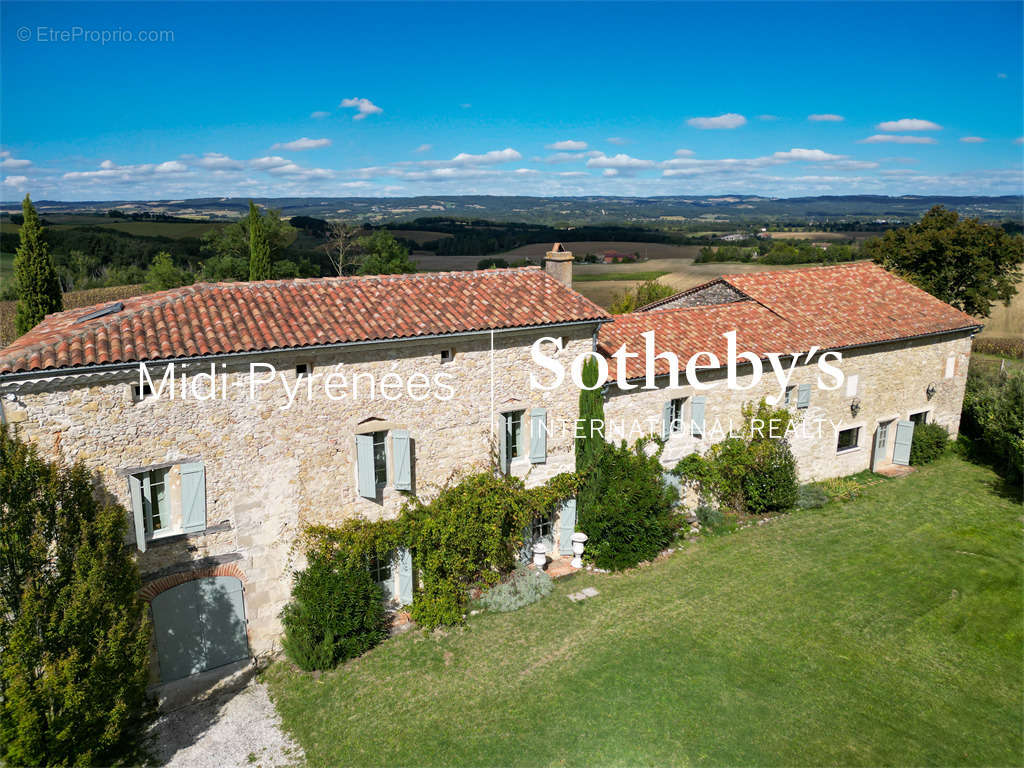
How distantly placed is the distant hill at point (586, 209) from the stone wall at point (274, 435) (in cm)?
6848

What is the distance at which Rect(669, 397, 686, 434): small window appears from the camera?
1817 cm

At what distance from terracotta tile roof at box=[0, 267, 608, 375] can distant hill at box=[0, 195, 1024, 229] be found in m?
66.7

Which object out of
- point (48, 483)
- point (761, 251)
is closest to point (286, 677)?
point (48, 483)

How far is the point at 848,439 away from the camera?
72.6 ft

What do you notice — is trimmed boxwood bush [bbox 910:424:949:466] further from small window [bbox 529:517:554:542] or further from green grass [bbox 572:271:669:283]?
green grass [bbox 572:271:669:283]

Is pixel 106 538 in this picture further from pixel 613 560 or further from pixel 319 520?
pixel 613 560

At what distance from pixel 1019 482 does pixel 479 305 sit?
18952mm

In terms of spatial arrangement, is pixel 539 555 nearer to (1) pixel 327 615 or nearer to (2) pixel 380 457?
(2) pixel 380 457

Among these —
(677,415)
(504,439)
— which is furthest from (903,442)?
(504,439)

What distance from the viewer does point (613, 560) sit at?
1652 centimetres

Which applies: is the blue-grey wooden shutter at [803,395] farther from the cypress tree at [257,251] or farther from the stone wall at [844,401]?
the cypress tree at [257,251]

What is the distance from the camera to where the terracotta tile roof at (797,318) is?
18.8m

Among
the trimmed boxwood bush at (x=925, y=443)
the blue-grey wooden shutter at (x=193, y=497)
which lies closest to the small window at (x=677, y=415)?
the trimmed boxwood bush at (x=925, y=443)

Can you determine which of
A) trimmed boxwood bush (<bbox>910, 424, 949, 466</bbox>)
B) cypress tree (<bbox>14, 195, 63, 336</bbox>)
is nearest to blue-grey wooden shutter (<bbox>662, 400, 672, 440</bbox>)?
trimmed boxwood bush (<bbox>910, 424, 949, 466</bbox>)
